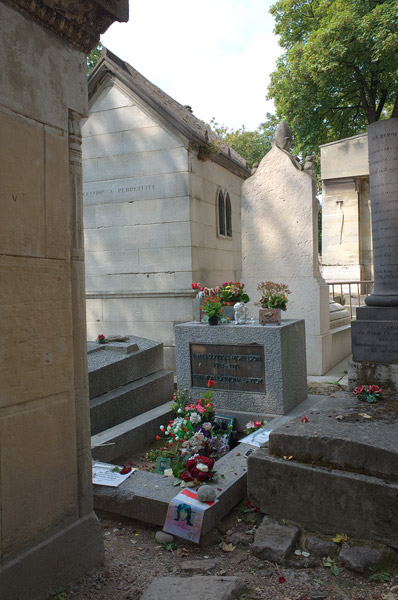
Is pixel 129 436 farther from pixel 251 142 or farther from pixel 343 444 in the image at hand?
pixel 251 142

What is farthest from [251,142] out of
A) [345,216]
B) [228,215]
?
[228,215]

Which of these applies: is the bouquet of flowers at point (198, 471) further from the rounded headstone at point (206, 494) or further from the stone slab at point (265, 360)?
the stone slab at point (265, 360)

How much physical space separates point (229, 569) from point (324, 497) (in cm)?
90

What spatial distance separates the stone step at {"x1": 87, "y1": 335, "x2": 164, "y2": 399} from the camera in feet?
18.3

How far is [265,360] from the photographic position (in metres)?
5.81

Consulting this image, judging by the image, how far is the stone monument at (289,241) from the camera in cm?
830

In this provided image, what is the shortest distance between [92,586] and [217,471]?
1.65 m

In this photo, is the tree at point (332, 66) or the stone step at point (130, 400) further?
the tree at point (332, 66)

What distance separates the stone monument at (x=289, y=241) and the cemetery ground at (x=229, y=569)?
199 inches

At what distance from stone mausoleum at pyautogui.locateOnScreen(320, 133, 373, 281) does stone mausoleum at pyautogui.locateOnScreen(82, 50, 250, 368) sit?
1209 centimetres

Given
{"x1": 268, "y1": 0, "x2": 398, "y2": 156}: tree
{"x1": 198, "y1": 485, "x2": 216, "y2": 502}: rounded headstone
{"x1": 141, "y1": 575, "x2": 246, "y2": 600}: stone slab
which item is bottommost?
{"x1": 141, "y1": 575, "x2": 246, "y2": 600}: stone slab

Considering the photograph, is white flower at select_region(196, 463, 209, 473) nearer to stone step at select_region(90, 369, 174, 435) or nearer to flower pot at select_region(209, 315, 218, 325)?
stone step at select_region(90, 369, 174, 435)

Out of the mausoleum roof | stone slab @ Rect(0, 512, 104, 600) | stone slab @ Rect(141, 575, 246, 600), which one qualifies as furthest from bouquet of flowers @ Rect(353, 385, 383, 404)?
the mausoleum roof

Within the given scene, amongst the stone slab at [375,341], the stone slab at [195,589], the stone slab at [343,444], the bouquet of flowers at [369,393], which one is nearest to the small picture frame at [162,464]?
the stone slab at [343,444]
